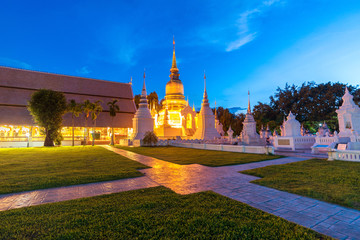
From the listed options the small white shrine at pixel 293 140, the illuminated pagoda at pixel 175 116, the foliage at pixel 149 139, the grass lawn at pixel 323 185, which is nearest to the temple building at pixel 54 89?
the illuminated pagoda at pixel 175 116

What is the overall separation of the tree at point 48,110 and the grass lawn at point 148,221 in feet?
76.0

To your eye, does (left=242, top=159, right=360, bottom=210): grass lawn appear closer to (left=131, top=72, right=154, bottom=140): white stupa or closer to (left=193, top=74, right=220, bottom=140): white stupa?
(left=193, top=74, right=220, bottom=140): white stupa

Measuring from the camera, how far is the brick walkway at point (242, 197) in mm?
2799

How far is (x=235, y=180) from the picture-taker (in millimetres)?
5539

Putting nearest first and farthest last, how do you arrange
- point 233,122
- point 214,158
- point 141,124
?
point 214,158, point 141,124, point 233,122

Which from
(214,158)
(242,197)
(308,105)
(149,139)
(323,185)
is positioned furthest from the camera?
(308,105)

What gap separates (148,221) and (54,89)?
121 feet

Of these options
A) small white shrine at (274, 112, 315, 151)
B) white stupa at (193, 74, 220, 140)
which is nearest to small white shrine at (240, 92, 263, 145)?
white stupa at (193, 74, 220, 140)

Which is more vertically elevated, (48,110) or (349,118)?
(48,110)

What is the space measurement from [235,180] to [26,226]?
505 centimetres

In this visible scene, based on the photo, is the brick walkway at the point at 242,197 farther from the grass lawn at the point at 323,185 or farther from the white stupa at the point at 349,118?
the white stupa at the point at 349,118

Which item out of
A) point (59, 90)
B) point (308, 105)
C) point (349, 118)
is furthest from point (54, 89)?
point (308, 105)

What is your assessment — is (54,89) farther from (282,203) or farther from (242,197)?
(282,203)

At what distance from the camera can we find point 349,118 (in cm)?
1394
